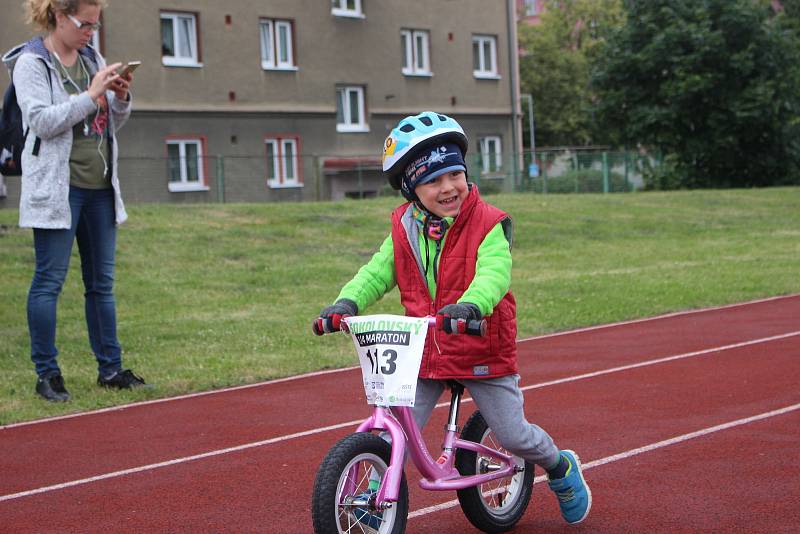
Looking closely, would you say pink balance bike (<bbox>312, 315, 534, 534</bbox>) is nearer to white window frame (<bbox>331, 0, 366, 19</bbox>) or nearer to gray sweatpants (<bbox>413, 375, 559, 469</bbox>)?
gray sweatpants (<bbox>413, 375, 559, 469</bbox>)

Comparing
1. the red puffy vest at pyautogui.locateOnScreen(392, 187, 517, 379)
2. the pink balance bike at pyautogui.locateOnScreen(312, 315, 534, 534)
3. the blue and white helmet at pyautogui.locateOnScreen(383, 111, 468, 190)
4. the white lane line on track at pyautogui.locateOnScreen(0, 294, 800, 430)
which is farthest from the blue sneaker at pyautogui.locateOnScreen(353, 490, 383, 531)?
the white lane line on track at pyautogui.locateOnScreen(0, 294, 800, 430)

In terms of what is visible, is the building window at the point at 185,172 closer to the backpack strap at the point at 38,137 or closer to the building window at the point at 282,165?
the building window at the point at 282,165

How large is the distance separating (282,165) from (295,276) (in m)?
18.6

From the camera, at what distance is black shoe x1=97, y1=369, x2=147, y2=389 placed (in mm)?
8781

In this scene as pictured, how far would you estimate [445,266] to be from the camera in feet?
15.4

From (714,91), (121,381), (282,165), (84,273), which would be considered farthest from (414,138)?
(714,91)

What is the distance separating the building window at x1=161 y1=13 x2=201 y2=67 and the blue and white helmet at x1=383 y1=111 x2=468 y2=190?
29.6 metres

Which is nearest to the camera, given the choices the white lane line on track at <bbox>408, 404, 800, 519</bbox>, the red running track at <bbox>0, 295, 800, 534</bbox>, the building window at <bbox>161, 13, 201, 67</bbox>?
the red running track at <bbox>0, 295, 800, 534</bbox>

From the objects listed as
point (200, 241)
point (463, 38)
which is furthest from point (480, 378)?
point (463, 38)

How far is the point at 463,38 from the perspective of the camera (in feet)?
135

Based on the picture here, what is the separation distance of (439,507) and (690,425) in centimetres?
226

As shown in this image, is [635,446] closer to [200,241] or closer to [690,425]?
[690,425]

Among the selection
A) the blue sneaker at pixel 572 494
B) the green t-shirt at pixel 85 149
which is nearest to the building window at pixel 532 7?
the green t-shirt at pixel 85 149

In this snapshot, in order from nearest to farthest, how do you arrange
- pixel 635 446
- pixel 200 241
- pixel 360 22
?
1. pixel 635 446
2. pixel 200 241
3. pixel 360 22
